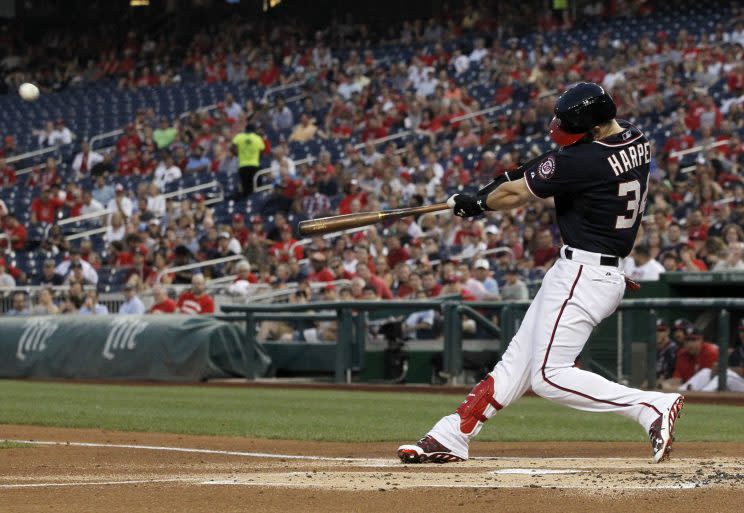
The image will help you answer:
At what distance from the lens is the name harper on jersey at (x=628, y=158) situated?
665cm

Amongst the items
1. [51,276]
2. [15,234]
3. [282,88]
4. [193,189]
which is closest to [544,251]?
[51,276]

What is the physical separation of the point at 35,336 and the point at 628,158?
1212cm

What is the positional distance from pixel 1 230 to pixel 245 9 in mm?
11522

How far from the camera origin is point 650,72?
2158cm

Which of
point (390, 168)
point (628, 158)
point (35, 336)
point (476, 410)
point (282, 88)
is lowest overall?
point (35, 336)

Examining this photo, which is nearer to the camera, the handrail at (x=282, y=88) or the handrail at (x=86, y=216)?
the handrail at (x=86, y=216)

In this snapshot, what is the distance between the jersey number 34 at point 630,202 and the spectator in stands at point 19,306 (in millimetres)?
13985

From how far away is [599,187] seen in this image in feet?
21.9

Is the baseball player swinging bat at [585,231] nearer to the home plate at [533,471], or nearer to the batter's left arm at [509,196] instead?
the batter's left arm at [509,196]

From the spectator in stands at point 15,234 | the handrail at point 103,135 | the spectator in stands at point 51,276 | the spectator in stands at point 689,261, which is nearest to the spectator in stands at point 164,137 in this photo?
the handrail at point 103,135

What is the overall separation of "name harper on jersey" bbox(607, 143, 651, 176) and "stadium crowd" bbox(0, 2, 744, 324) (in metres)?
7.68

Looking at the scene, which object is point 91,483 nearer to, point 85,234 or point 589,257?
point 589,257

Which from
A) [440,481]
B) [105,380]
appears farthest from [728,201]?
[440,481]

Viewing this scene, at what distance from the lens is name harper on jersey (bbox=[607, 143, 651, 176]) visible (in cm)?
665
